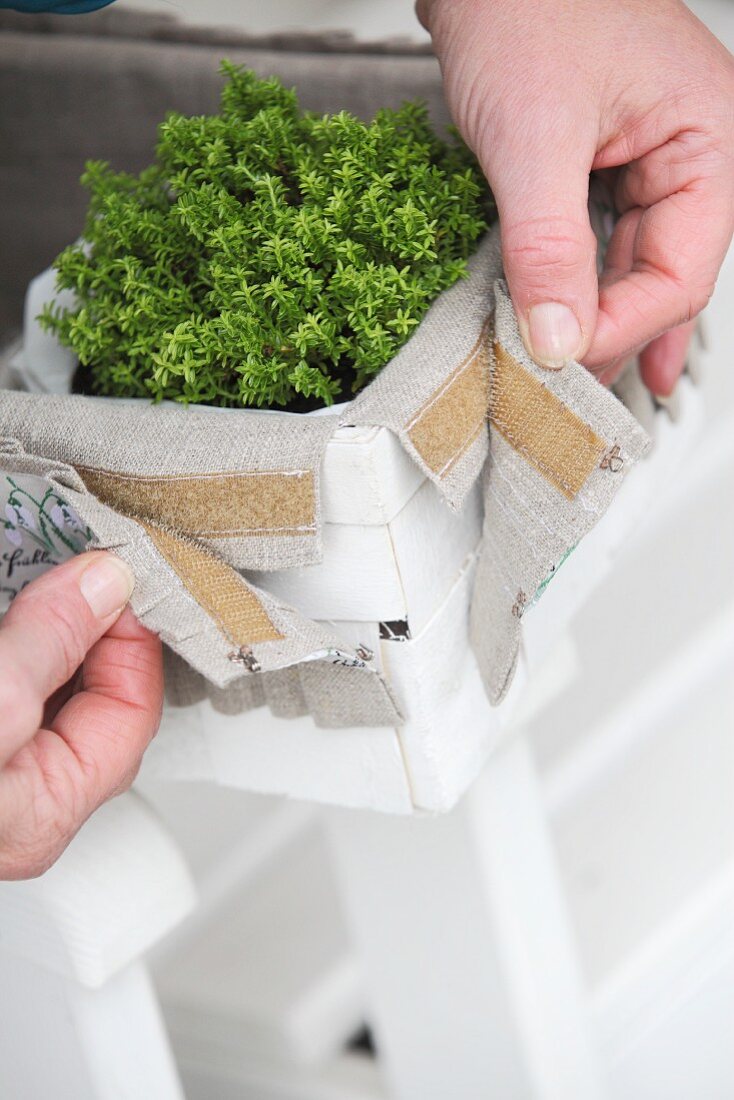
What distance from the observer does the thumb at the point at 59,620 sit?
37cm

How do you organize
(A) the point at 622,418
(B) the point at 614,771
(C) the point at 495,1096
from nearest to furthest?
(A) the point at 622,418, (C) the point at 495,1096, (B) the point at 614,771

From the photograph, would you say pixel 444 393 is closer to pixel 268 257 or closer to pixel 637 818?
pixel 268 257

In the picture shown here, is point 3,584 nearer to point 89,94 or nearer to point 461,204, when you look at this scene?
point 461,204

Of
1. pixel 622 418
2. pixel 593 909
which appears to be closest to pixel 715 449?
pixel 593 909

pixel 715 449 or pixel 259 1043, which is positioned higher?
pixel 715 449

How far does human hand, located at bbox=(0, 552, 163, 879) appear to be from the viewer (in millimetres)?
368

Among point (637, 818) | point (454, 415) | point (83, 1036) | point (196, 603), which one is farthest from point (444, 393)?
point (637, 818)

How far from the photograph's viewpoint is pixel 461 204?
0.48 meters

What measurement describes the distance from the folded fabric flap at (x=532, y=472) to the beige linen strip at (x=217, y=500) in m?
0.08

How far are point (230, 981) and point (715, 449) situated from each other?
64 centimetres

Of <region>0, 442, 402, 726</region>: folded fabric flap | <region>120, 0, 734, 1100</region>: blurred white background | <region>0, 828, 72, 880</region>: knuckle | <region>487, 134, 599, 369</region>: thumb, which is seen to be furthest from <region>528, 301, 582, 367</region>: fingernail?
<region>120, 0, 734, 1100</region>: blurred white background

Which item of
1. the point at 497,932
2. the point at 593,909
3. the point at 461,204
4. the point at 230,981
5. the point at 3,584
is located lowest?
the point at 230,981

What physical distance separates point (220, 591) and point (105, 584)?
39 mm

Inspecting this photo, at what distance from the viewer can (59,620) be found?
1.27 feet
